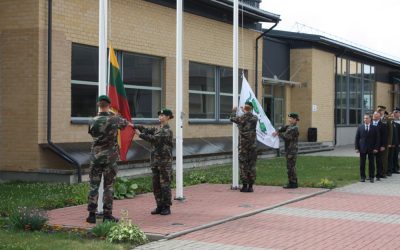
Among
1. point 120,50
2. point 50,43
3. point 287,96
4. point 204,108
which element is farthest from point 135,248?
point 287,96

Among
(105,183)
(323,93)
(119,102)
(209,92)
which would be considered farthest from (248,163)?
(323,93)

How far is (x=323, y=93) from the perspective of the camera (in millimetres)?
33906

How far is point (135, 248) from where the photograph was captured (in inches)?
316

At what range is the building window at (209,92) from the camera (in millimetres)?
22656

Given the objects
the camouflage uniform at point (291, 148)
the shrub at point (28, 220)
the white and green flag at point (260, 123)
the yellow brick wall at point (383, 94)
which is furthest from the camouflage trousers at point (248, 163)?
the yellow brick wall at point (383, 94)

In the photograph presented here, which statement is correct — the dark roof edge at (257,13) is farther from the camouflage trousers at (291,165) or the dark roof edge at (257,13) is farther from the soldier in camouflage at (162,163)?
the soldier in camouflage at (162,163)

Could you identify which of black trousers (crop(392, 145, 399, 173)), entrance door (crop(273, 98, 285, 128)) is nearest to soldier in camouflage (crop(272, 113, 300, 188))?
black trousers (crop(392, 145, 399, 173))

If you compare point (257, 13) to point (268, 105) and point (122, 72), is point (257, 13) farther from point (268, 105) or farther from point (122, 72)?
point (122, 72)

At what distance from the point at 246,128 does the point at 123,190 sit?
3139 mm

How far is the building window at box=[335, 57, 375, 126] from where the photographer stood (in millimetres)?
36625

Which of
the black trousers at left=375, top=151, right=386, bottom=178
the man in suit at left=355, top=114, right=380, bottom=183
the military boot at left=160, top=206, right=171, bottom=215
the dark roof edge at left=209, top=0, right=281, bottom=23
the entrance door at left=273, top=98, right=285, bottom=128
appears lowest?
the military boot at left=160, top=206, right=171, bottom=215

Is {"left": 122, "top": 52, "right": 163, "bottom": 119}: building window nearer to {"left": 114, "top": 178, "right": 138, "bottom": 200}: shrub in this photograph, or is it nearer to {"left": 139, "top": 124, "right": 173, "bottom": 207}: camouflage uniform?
{"left": 114, "top": 178, "right": 138, "bottom": 200}: shrub

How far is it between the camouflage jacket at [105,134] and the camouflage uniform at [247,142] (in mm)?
4670

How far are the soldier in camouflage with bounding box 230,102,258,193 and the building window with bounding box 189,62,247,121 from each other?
28.6 ft
